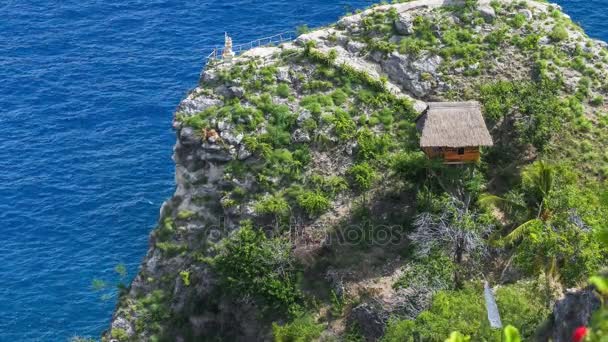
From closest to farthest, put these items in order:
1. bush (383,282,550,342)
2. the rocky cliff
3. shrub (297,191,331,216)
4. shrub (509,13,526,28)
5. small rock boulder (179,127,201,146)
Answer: bush (383,282,550,342) < the rocky cliff < shrub (297,191,331,216) < small rock boulder (179,127,201,146) < shrub (509,13,526,28)

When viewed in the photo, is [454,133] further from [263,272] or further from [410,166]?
[263,272]

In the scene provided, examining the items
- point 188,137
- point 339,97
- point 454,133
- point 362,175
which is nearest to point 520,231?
point 454,133

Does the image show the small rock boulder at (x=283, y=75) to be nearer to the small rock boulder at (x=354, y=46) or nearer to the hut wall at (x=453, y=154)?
the small rock boulder at (x=354, y=46)

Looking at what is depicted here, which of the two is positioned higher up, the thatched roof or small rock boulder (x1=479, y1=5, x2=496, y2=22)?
small rock boulder (x1=479, y1=5, x2=496, y2=22)

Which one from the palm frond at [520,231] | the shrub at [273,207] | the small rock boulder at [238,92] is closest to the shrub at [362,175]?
the shrub at [273,207]

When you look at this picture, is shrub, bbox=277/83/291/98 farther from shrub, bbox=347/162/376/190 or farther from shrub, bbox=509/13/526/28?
shrub, bbox=509/13/526/28

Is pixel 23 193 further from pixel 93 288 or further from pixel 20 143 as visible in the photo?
pixel 93 288

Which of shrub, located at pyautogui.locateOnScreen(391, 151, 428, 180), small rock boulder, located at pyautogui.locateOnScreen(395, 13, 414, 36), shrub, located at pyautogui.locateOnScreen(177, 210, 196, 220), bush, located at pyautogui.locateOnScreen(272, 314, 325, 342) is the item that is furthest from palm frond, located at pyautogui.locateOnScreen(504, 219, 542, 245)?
shrub, located at pyautogui.locateOnScreen(177, 210, 196, 220)
